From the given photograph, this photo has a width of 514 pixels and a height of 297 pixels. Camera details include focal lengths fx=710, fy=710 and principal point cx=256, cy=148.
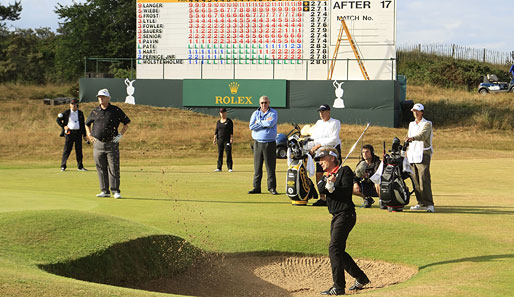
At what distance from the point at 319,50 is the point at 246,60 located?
14.1 feet

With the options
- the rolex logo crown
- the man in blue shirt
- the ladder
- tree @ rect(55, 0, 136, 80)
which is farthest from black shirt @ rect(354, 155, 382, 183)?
tree @ rect(55, 0, 136, 80)

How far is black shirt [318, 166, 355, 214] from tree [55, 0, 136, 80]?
167ft

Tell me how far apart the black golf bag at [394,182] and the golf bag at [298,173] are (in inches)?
65.2

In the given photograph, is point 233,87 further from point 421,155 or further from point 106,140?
point 421,155

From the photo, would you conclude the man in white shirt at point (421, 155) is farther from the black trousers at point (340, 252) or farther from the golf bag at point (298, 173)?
the black trousers at point (340, 252)

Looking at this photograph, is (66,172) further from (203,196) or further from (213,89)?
(213,89)

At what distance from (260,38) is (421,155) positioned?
28.0 meters

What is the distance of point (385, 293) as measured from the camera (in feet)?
25.8

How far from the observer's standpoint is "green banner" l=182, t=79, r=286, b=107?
40.1m

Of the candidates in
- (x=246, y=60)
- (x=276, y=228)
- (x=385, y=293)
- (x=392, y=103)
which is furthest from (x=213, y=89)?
(x=385, y=293)

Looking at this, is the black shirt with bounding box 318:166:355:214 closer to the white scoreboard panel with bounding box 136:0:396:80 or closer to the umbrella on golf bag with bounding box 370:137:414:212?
the umbrella on golf bag with bounding box 370:137:414:212

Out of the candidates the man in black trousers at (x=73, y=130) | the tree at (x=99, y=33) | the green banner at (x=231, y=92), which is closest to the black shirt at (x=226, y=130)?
the man in black trousers at (x=73, y=130)

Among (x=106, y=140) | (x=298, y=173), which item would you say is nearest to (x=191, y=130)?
(x=106, y=140)

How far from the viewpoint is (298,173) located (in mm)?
14570
